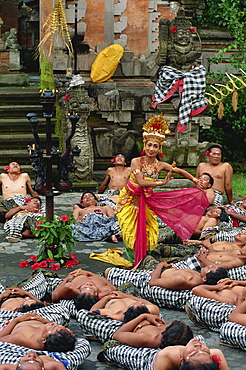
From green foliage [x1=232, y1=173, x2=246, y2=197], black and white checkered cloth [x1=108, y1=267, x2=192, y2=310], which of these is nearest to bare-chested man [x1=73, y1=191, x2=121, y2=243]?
black and white checkered cloth [x1=108, y1=267, x2=192, y2=310]

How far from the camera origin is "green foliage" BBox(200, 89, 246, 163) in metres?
15.9

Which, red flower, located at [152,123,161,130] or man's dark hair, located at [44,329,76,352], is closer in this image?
man's dark hair, located at [44,329,76,352]

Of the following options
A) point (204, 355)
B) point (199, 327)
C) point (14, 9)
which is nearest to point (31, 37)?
point (14, 9)

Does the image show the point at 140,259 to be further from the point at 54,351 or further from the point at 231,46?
the point at 231,46

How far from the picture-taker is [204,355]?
448cm

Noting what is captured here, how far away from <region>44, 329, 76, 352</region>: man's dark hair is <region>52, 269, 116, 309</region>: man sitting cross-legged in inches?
46.0

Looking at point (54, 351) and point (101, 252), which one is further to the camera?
point (101, 252)

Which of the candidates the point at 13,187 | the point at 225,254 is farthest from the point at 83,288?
the point at 13,187

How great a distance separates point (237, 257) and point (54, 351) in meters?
2.94

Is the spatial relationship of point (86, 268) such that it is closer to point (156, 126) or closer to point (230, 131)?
point (156, 126)

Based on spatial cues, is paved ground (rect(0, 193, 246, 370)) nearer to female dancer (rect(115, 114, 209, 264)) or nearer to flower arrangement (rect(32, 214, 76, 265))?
flower arrangement (rect(32, 214, 76, 265))

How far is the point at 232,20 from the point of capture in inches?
658

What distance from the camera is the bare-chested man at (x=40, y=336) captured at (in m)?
5.05

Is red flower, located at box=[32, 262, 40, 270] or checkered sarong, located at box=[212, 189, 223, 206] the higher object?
checkered sarong, located at box=[212, 189, 223, 206]
